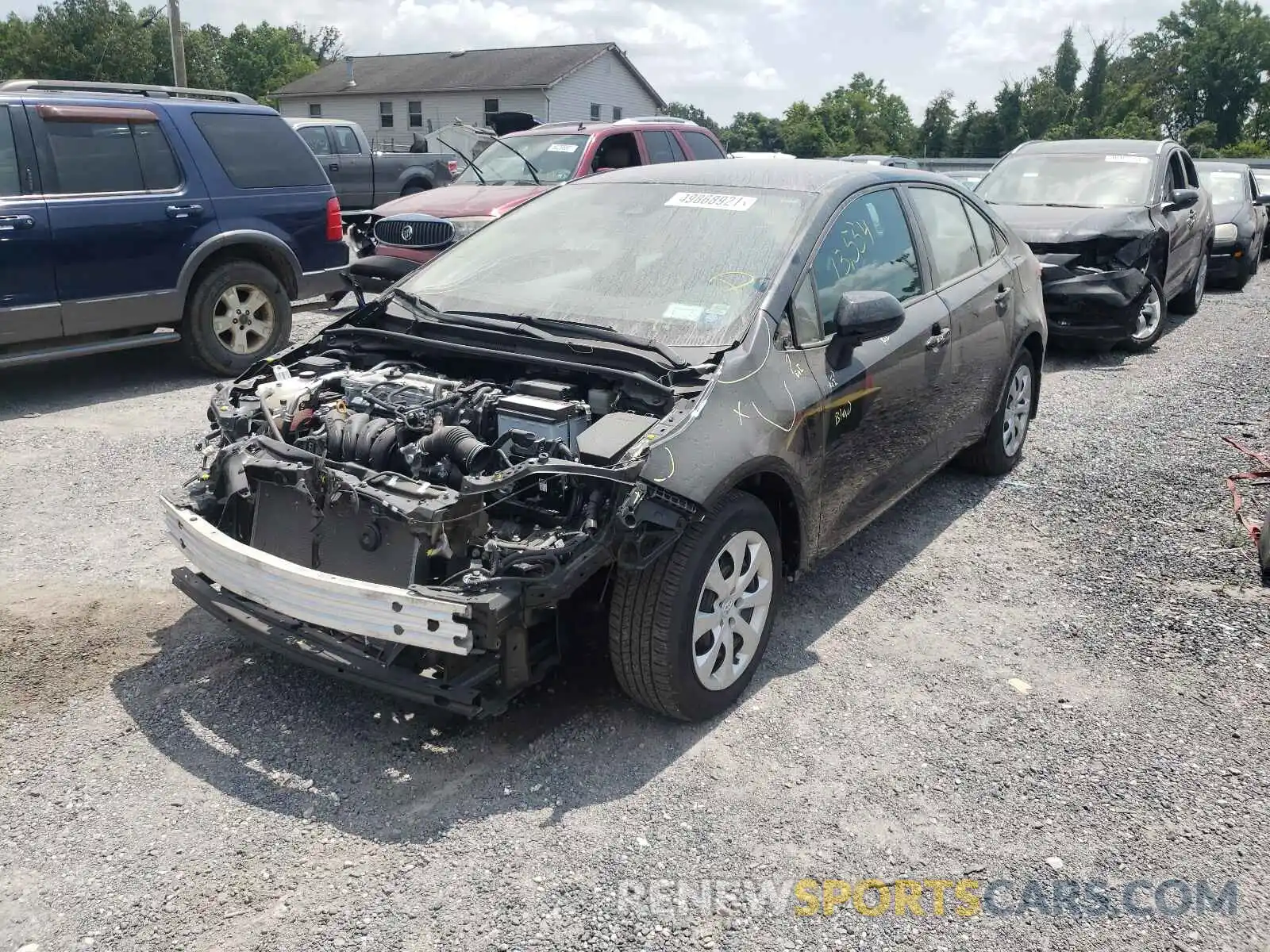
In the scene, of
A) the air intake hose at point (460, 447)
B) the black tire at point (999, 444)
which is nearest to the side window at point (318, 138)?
the black tire at point (999, 444)

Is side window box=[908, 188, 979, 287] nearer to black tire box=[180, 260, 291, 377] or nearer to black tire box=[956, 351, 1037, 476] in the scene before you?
black tire box=[956, 351, 1037, 476]

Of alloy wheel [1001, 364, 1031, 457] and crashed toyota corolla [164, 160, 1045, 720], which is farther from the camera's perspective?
alloy wheel [1001, 364, 1031, 457]

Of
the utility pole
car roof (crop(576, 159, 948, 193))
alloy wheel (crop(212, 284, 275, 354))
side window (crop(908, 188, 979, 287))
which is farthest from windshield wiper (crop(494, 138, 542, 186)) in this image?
the utility pole

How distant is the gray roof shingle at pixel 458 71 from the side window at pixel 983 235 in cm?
3853

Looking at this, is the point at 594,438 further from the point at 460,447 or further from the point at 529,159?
the point at 529,159

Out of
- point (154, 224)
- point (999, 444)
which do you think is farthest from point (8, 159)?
point (999, 444)

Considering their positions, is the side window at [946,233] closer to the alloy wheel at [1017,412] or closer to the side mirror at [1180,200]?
the alloy wheel at [1017,412]

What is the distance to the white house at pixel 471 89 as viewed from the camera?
42.8 metres

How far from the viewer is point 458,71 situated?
4647 centimetres

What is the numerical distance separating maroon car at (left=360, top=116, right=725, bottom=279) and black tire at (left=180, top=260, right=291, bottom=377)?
1400 mm

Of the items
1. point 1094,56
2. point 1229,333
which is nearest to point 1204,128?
point 1094,56

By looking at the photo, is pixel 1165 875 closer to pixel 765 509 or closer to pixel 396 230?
pixel 765 509

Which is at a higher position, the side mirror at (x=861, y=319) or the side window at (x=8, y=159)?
the side window at (x=8, y=159)

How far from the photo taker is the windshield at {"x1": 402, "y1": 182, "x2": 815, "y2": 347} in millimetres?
3887
